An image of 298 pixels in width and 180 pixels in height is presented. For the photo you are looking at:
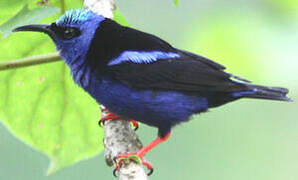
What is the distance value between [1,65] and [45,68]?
2.99 ft

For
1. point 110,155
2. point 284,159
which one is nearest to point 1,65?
point 110,155

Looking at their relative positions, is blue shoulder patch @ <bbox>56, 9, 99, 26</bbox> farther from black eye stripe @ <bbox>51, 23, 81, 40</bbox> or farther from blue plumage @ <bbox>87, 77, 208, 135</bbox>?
blue plumage @ <bbox>87, 77, 208, 135</bbox>

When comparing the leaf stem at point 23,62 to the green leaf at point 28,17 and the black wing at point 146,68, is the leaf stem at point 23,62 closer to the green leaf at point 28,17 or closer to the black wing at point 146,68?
the black wing at point 146,68

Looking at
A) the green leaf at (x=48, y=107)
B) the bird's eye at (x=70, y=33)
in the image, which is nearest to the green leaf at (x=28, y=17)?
the bird's eye at (x=70, y=33)

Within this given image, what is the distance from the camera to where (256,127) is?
6.80m

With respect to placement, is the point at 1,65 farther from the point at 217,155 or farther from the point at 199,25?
the point at 217,155

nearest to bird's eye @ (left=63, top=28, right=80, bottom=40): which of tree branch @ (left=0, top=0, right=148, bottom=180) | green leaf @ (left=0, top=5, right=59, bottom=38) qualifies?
tree branch @ (left=0, top=0, right=148, bottom=180)

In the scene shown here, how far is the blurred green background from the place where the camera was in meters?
3.24

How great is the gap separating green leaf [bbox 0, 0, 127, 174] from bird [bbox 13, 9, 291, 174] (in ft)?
1.05

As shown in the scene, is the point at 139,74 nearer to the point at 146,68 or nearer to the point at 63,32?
the point at 146,68

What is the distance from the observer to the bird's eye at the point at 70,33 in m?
4.07

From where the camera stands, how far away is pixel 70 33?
4094 mm

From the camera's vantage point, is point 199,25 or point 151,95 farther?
point 151,95

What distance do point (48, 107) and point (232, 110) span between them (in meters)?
3.46
